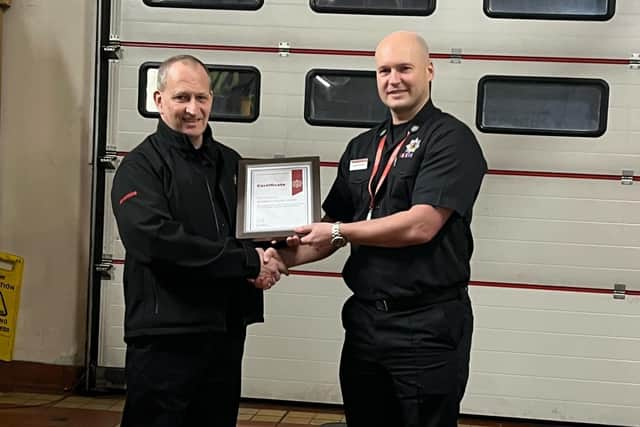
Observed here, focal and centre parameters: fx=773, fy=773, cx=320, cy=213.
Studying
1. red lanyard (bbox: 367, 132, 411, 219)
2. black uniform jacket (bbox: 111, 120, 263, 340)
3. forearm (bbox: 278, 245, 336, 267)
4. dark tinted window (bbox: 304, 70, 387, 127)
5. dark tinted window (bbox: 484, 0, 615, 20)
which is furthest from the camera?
dark tinted window (bbox: 304, 70, 387, 127)

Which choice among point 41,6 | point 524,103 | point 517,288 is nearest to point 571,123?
point 524,103

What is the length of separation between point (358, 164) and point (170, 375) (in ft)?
2.80

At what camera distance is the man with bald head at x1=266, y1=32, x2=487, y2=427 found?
2193mm

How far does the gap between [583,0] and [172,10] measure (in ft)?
6.83

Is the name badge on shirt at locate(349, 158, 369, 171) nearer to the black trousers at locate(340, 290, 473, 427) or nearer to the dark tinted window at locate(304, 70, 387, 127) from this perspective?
the black trousers at locate(340, 290, 473, 427)

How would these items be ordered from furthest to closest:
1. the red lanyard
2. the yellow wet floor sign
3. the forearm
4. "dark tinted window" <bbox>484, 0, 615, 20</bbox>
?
1. the yellow wet floor sign
2. "dark tinted window" <bbox>484, 0, 615, 20</bbox>
3. the forearm
4. the red lanyard

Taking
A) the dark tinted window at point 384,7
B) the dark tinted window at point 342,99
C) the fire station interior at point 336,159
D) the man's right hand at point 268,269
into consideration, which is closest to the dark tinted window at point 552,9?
the fire station interior at point 336,159

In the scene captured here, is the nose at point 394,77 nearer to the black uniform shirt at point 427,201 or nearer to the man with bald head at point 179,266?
the black uniform shirt at point 427,201

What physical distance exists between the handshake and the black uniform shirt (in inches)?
4.8

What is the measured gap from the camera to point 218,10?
13.2 ft

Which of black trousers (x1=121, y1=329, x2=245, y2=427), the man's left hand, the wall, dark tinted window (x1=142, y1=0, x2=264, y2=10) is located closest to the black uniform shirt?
the man's left hand

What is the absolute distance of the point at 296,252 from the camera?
255 cm

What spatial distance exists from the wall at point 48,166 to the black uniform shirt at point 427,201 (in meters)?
A: 2.33

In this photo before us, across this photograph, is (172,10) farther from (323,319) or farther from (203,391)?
(203,391)
